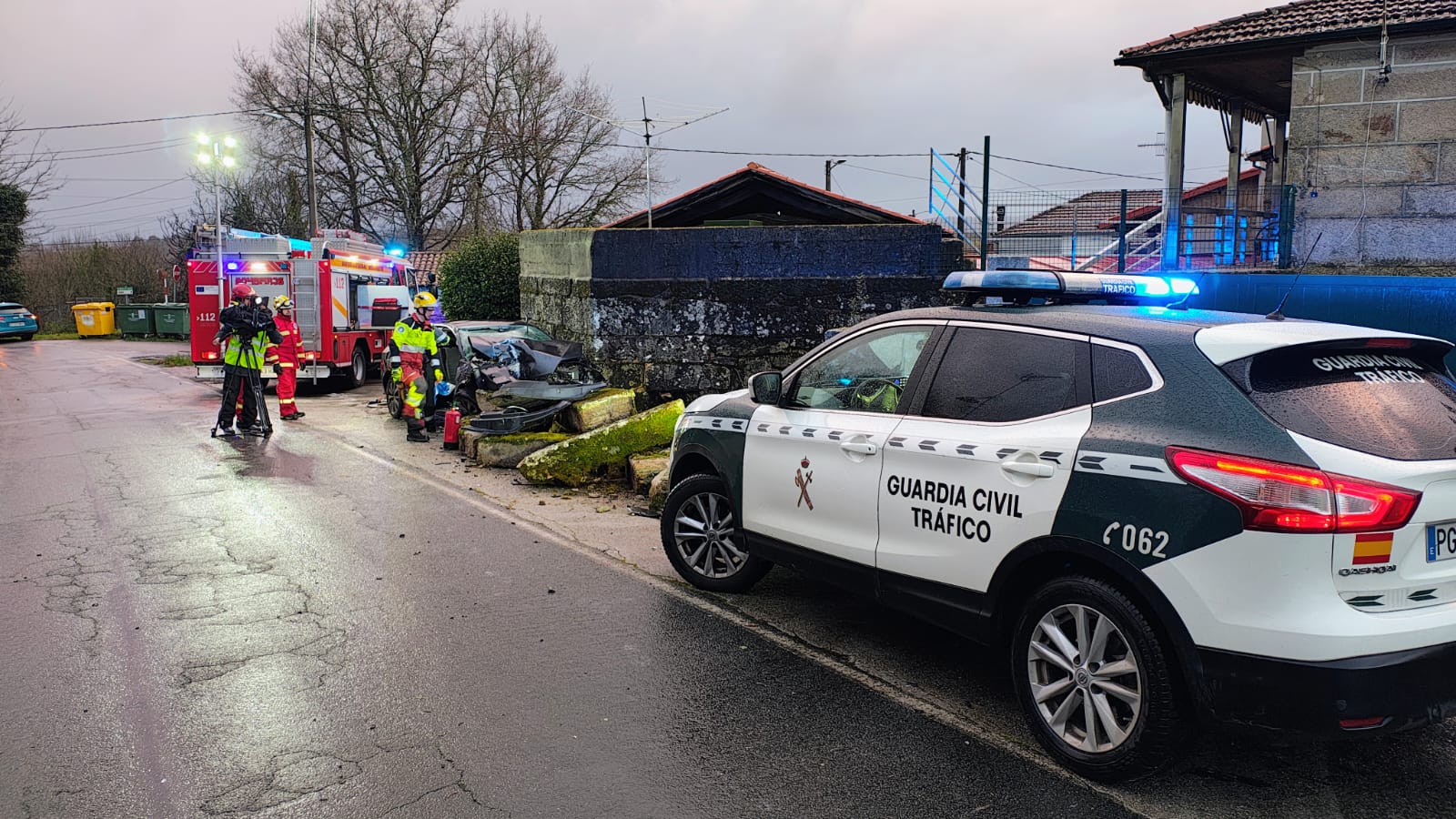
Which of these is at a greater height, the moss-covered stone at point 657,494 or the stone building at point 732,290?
the stone building at point 732,290

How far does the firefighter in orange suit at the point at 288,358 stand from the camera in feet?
47.1

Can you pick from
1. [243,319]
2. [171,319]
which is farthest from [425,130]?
[243,319]

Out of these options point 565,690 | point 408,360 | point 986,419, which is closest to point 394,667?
point 565,690

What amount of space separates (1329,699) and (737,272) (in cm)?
892

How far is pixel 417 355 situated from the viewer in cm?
1262

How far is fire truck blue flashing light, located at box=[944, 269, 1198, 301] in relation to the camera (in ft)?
15.1

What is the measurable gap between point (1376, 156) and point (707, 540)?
1155cm

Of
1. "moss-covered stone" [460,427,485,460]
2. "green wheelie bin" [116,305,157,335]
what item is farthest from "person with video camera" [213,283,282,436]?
"green wheelie bin" [116,305,157,335]

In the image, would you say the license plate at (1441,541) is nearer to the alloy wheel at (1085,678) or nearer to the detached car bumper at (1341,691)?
the detached car bumper at (1341,691)

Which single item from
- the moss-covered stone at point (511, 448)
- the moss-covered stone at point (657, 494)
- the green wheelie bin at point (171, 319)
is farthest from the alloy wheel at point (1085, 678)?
the green wheelie bin at point (171, 319)

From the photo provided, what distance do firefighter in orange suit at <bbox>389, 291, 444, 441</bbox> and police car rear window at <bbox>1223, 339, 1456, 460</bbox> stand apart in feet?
33.7

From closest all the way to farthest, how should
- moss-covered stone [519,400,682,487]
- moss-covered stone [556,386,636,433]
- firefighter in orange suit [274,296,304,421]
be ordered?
moss-covered stone [519,400,682,487]
moss-covered stone [556,386,636,433]
firefighter in orange suit [274,296,304,421]

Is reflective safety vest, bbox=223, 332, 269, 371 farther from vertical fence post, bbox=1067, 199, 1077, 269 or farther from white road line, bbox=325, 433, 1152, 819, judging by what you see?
vertical fence post, bbox=1067, 199, 1077, 269

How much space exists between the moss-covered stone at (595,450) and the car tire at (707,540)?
3432 millimetres
